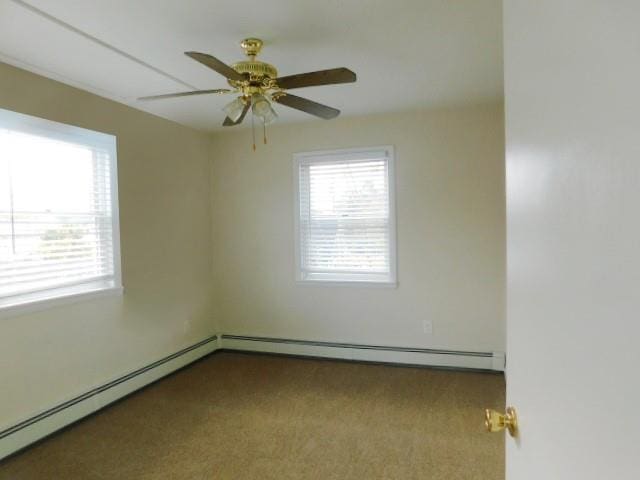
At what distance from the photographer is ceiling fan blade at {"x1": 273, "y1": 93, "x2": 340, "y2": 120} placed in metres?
2.25

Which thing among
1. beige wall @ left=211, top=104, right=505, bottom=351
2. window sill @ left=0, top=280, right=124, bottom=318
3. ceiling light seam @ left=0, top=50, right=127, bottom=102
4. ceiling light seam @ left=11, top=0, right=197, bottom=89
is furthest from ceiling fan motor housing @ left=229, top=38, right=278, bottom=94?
window sill @ left=0, top=280, right=124, bottom=318

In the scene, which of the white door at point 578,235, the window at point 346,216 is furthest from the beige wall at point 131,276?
the white door at point 578,235

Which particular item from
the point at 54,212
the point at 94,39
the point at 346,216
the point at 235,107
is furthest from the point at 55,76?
the point at 346,216

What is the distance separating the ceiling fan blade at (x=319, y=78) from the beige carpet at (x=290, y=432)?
208cm

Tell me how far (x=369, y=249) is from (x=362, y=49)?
6.43 feet

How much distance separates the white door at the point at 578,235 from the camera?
1.39 ft

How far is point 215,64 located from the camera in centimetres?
180

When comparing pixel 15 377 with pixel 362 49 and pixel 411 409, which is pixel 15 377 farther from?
pixel 362 49

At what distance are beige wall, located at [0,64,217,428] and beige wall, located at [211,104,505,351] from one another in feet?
1.16

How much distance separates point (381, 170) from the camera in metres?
3.76

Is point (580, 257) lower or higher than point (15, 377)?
higher

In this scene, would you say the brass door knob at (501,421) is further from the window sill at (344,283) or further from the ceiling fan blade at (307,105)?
the window sill at (344,283)

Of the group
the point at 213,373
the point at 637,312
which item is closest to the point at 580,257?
the point at 637,312

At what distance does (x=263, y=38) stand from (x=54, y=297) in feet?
7.09
